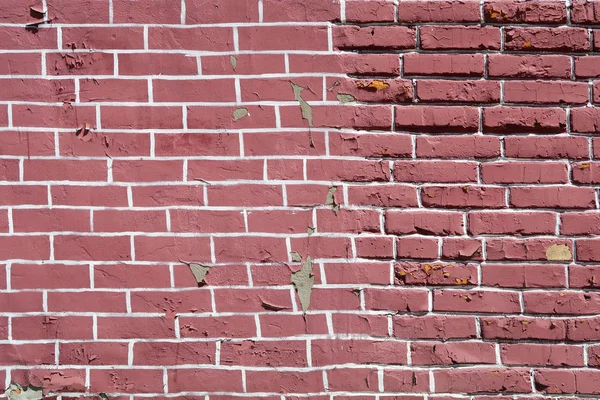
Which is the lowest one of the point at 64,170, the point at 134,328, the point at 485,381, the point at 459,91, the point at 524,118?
the point at 485,381

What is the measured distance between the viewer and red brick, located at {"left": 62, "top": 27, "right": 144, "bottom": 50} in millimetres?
1881

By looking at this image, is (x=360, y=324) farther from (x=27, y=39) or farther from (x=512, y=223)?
(x=27, y=39)

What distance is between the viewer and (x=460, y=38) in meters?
1.89

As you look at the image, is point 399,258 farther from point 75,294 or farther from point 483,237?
point 75,294

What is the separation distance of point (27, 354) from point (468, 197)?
164 centimetres

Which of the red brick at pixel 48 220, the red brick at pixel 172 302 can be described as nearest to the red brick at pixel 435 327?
the red brick at pixel 172 302

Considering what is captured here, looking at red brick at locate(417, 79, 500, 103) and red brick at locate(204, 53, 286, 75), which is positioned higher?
red brick at locate(204, 53, 286, 75)

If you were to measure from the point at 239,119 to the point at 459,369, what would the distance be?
3.83 feet

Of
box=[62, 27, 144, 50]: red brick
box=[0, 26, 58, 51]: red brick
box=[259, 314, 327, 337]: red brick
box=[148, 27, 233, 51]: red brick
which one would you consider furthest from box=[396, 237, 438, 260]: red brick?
box=[0, 26, 58, 51]: red brick

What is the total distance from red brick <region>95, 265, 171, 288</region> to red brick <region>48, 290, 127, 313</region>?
0.11 feet

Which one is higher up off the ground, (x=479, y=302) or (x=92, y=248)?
(x=92, y=248)

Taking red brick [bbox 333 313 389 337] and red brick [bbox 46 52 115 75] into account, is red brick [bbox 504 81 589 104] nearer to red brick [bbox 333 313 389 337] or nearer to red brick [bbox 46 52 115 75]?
red brick [bbox 333 313 389 337]

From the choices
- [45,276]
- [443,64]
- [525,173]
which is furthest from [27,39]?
[525,173]

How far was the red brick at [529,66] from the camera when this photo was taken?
74.3 inches
